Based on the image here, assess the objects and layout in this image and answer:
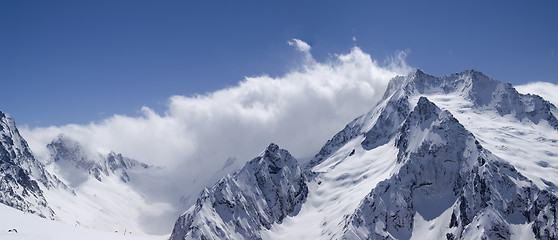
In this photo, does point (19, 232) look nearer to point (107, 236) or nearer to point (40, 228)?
point (40, 228)

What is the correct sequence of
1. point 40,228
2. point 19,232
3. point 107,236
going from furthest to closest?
point 107,236 < point 40,228 < point 19,232

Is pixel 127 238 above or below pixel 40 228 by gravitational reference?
below

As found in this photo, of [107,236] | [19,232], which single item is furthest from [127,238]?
[19,232]

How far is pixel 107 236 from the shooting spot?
127 ft

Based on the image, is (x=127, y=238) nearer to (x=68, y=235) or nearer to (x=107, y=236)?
(x=107, y=236)

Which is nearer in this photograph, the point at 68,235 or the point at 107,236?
the point at 68,235

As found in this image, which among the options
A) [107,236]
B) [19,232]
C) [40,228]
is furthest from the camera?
[107,236]

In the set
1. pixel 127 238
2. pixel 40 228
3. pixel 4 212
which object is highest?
pixel 4 212

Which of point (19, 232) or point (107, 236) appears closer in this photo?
point (19, 232)

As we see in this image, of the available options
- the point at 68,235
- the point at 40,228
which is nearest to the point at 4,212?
the point at 40,228

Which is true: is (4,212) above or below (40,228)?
above

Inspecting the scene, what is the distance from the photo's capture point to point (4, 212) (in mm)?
39562

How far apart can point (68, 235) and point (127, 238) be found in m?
6.43

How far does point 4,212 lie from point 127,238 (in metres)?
11.8
